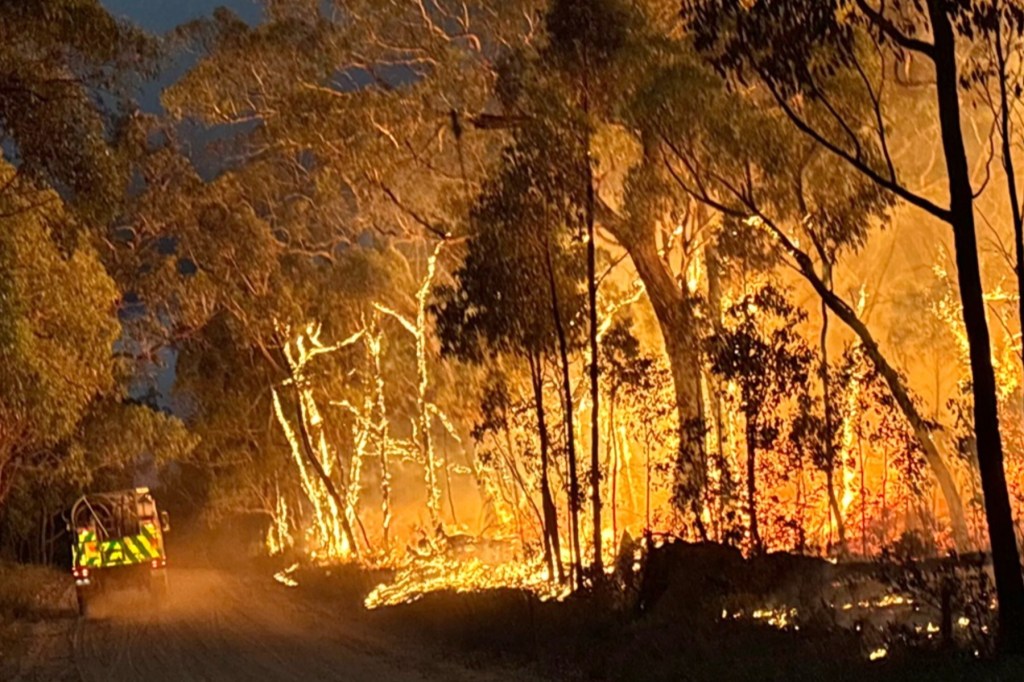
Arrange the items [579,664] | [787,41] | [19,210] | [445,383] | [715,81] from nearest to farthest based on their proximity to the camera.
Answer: [787,41] < [579,664] < [715,81] < [19,210] < [445,383]

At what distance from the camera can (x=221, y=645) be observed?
18.2 metres

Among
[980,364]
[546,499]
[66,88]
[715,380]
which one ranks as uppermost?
[66,88]

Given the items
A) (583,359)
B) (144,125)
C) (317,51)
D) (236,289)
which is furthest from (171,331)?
(583,359)

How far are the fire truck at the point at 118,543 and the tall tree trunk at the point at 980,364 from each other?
20.8 metres

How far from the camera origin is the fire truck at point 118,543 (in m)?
26.4

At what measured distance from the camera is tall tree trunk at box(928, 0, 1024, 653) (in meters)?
9.23

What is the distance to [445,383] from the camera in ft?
103

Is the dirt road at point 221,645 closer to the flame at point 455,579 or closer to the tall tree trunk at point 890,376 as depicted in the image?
the flame at point 455,579

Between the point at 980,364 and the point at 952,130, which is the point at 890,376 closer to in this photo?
A: the point at 980,364

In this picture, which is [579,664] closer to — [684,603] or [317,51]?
[684,603]

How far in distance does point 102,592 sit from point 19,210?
11352mm

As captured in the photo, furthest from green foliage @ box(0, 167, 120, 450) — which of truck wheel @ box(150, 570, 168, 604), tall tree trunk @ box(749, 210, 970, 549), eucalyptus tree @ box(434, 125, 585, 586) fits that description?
tall tree trunk @ box(749, 210, 970, 549)

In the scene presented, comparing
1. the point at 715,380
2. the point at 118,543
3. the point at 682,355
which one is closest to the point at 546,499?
the point at 682,355

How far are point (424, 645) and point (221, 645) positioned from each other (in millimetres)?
3220
